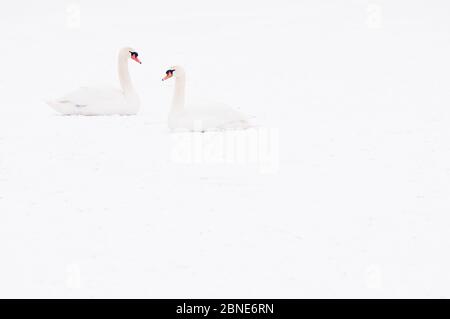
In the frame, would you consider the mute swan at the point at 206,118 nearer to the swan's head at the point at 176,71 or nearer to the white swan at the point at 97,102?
the swan's head at the point at 176,71

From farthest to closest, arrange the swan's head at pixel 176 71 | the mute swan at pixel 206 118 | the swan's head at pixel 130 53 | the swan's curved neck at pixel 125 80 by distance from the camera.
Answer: the swan's head at pixel 130 53, the swan's curved neck at pixel 125 80, the swan's head at pixel 176 71, the mute swan at pixel 206 118

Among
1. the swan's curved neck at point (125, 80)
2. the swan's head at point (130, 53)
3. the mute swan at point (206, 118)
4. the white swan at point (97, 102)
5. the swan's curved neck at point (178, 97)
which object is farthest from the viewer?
the swan's head at point (130, 53)

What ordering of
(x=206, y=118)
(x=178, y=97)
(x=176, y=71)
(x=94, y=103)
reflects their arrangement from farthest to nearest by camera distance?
1. (x=94, y=103)
2. (x=176, y=71)
3. (x=178, y=97)
4. (x=206, y=118)

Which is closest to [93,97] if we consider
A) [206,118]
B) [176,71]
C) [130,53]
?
[130,53]

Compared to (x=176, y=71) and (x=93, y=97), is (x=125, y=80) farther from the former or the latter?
(x=176, y=71)

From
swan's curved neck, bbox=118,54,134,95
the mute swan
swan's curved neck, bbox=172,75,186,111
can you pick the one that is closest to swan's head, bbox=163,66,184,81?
swan's curved neck, bbox=172,75,186,111

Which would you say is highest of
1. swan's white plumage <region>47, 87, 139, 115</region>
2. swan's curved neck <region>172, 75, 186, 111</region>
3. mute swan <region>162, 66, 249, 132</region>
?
swan's white plumage <region>47, 87, 139, 115</region>

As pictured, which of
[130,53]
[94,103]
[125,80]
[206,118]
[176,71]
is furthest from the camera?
[130,53]

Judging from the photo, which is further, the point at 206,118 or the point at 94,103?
the point at 94,103

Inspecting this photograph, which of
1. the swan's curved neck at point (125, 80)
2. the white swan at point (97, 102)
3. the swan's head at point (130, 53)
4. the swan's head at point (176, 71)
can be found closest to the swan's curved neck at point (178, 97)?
the swan's head at point (176, 71)

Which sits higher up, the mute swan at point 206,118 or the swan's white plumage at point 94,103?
the swan's white plumage at point 94,103

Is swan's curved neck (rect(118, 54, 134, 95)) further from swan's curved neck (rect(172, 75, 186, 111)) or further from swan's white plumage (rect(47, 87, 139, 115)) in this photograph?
swan's curved neck (rect(172, 75, 186, 111))

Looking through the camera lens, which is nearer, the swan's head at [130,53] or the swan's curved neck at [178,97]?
the swan's curved neck at [178,97]

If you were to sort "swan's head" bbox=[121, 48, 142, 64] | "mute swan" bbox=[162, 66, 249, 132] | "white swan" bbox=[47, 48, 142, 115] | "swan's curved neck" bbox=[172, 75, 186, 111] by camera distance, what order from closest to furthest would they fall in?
"mute swan" bbox=[162, 66, 249, 132]
"swan's curved neck" bbox=[172, 75, 186, 111]
"white swan" bbox=[47, 48, 142, 115]
"swan's head" bbox=[121, 48, 142, 64]
